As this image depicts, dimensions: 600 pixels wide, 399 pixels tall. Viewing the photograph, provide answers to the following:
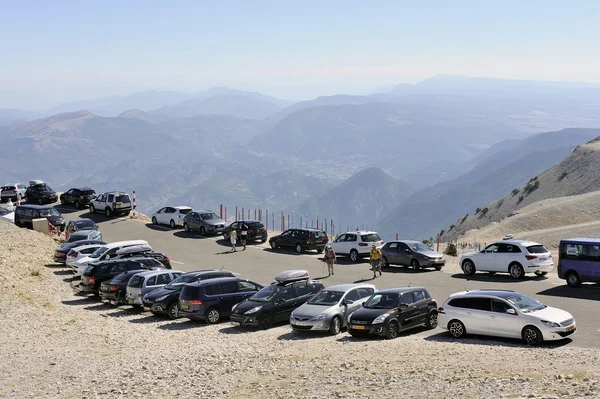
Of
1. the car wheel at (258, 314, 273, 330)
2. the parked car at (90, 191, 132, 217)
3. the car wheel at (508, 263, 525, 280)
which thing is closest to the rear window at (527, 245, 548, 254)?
the car wheel at (508, 263, 525, 280)

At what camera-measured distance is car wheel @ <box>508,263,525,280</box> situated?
2761cm

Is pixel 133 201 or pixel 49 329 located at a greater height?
pixel 133 201

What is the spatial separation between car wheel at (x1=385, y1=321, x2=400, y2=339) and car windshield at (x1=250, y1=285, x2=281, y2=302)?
4.40 m

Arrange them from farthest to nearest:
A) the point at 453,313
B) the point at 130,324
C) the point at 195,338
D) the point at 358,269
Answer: the point at 358,269 → the point at 130,324 → the point at 195,338 → the point at 453,313

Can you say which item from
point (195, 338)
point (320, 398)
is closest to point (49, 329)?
point (195, 338)

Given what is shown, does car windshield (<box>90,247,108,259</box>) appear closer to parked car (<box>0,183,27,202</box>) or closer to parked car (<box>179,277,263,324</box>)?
parked car (<box>179,277,263,324</box>)

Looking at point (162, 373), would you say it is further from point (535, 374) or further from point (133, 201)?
point (133, 201)

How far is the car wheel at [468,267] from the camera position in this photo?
29.2m

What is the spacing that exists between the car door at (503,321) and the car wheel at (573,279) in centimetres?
916

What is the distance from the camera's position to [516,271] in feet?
91.0

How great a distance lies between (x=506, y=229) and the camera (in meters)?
58.6

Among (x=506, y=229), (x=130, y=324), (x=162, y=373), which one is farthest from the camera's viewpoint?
(x=506, y=229)

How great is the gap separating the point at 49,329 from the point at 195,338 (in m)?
4.38

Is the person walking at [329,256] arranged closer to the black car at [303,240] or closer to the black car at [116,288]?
the black car at [303,240]
